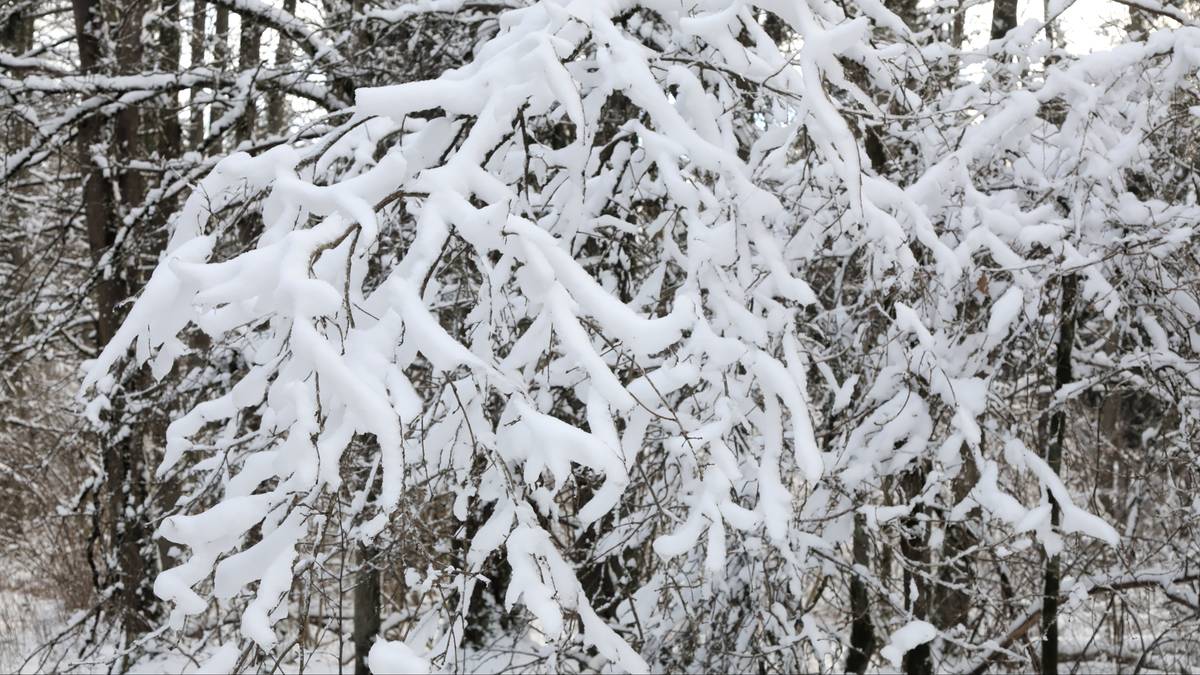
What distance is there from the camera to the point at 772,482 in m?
2.16

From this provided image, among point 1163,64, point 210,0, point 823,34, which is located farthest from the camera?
point 210,0

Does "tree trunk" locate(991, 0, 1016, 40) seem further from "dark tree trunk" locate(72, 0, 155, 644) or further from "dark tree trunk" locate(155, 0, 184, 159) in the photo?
"dark tree trunk" locate(155, 0, 184, 159)

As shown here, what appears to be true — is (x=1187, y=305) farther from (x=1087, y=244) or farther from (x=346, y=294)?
(x=346, y=294)

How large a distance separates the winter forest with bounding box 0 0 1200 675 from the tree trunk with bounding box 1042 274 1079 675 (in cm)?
2

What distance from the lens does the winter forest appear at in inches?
66.6

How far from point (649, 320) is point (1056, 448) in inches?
110

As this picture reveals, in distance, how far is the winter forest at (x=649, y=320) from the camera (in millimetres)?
1690

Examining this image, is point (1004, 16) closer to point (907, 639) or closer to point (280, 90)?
point (907, 639)

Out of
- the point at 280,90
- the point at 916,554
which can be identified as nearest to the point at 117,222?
the point at 280,90

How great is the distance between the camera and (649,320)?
1699mm

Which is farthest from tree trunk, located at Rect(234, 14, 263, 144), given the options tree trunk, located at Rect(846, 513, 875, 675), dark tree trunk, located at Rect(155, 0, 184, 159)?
tree trunk, located at Rect(846, 513, 875, 675)

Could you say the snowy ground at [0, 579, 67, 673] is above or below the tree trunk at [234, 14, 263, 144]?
below

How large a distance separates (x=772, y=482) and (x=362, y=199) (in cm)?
104

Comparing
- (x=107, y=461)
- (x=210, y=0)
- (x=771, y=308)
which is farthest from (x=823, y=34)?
(x=107, y=461)
